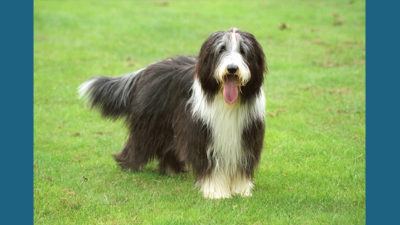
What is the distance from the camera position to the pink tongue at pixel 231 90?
18.3ft

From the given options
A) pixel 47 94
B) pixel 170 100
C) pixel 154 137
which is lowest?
pixel 47 94

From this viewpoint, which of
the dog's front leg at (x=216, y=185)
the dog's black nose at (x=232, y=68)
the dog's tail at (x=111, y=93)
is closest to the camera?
the dog's black nose at (x=232, y=68)

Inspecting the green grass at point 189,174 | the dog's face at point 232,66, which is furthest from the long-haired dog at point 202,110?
the green grass at point 189,174

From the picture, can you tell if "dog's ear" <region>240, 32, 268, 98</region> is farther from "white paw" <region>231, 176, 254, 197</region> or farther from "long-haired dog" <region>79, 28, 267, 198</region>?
"white paw" <region>231, 176, 254, 197</region>

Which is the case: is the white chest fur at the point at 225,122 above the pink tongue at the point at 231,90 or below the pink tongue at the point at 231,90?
below

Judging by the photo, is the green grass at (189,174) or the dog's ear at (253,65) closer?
the dog's ear at (253,65)

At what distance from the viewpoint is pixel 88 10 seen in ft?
61.1

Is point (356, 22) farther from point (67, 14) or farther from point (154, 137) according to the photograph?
point (154, 137)

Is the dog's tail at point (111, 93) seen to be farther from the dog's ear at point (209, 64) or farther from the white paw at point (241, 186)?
the white paw at point (241, 186)

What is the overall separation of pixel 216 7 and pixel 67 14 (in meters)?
5.32

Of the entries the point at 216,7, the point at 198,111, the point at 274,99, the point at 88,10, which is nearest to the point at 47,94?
the point at 274,99

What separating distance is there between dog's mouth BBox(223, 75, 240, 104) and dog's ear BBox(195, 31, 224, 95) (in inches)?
4.8

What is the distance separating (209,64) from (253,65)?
46cm

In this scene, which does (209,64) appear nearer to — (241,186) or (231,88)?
(231,88)
